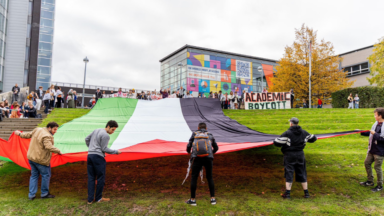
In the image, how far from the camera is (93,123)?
8.24 metres

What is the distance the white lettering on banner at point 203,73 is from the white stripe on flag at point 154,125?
99.8 ft

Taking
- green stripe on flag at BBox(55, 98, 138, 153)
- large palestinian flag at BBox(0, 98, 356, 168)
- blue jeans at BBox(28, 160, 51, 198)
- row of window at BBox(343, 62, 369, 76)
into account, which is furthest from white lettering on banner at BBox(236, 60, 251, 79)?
blue jeans at BBox(28, 160, 51, 198)

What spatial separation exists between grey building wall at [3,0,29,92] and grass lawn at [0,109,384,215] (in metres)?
27.0

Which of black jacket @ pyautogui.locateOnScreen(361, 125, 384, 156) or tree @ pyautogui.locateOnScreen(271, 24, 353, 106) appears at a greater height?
tree @ pyautogui.locateOnScreen(271, 24, 353, 106)

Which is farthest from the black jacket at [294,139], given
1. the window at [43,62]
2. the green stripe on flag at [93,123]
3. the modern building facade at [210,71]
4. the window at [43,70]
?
the window at [43,62]

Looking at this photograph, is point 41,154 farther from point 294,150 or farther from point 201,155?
point 294,150

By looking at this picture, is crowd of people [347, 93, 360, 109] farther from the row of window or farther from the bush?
the row of window

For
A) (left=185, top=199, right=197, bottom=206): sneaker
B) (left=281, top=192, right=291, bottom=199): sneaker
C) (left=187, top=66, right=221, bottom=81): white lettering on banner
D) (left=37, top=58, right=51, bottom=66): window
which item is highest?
(left=187, top=66, right=221, bottom=81): white lettering on banner

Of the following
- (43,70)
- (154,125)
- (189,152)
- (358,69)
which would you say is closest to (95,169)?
(189,152)

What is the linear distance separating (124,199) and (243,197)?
95.2 inches

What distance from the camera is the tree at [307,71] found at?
20.1 m

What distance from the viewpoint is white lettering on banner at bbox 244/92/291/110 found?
647 inches

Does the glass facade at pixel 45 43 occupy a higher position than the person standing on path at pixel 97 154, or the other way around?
the glass facade at pixel 45 43

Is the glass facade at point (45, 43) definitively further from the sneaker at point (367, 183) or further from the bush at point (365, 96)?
the sneaker at point (367, 183)
